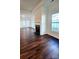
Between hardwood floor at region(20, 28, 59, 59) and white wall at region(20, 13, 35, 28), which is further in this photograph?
white wall at region(20, 13, 35, 28)

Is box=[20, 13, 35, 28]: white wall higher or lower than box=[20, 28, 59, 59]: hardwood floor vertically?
higher

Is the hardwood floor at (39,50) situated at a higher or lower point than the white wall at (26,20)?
lower

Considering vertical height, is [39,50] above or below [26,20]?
below

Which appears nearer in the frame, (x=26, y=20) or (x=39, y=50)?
(x=39, y=50)

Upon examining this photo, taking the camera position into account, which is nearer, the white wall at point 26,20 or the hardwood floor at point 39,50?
the hardwood floor at point 39,50
